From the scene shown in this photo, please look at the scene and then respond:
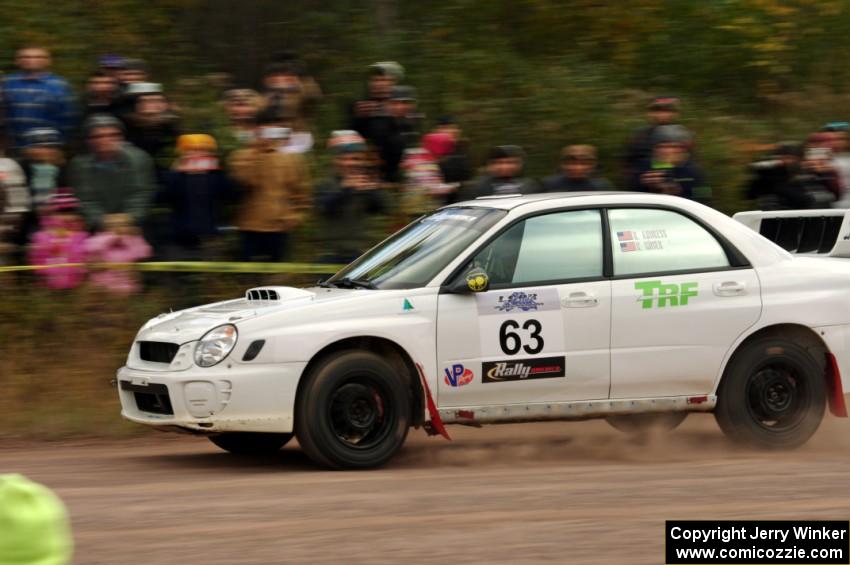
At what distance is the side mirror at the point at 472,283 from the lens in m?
8.37

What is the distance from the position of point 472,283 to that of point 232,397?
→ 1.58 meters

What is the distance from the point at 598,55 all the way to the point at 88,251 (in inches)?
358

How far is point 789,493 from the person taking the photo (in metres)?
7.47

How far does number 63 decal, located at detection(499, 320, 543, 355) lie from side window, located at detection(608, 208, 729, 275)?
0.70 m

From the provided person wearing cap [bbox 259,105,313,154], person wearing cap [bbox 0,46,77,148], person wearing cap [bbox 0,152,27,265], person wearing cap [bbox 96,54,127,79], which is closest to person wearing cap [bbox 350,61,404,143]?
person wearing cap [bbox 259,105,313,154]

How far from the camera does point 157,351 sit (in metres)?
8.45

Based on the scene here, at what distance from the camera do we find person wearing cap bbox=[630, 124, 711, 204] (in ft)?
39.6

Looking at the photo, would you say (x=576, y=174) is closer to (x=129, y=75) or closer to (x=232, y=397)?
(x=129, y=75)

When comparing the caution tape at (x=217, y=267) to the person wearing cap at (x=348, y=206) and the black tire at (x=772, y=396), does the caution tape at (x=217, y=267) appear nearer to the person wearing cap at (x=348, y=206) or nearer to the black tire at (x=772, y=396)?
the person wearing cap at (x=348, y=206)

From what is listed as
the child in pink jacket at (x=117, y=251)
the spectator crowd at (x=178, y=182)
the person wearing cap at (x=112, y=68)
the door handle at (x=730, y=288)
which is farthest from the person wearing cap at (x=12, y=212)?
the door handle at (x=730, y=288)

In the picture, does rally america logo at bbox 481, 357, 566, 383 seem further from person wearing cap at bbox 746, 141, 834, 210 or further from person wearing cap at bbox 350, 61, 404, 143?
person wearing cap at bbox 746, 141, 834, 210

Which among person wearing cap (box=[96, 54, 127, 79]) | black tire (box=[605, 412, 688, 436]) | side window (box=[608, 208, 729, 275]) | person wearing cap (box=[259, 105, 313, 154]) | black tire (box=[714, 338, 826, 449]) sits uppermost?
person wearing cap (box=[96, 54, 127, 79])

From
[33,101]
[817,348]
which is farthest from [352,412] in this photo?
[33,101]

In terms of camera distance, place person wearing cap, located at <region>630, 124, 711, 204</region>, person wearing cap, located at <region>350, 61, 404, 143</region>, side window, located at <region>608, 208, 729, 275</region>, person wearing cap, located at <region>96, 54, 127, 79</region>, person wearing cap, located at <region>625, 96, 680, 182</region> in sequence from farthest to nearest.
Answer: person wearing cap, located at <region>350, 61, 404, 143</region>
person wearing cap, located at <region>625, 96, 680, 182</region>
person wearing cap, located at <region>630, 124, 711, 204</region>
person wearing cap, located at <region>96, 54, 127, 79</region>
side window, located at <region>608, 208, 729, 275</region>
